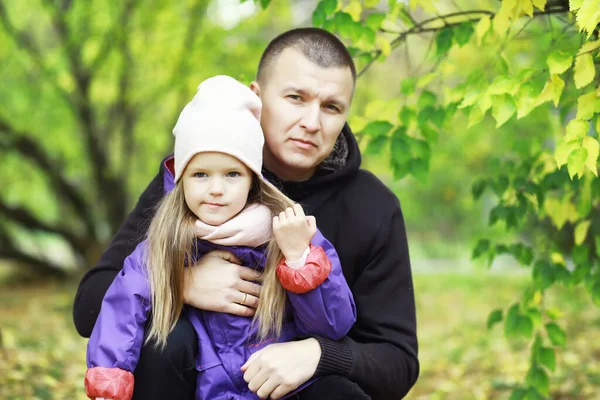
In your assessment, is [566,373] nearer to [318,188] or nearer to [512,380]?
[512,380]

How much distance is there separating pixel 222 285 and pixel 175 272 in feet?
0.54

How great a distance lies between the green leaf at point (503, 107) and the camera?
226 cm

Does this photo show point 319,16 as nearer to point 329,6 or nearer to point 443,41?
point 329,6

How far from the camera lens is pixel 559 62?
86.8 inches

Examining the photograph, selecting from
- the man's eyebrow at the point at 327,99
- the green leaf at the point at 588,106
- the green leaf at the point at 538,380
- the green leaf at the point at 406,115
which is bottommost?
the green leaf at the point at 538,380

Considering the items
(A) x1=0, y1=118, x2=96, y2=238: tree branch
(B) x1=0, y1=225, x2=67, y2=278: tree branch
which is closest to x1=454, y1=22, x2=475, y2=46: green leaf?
(A) x1=0, y1=118, x2=96, y2=238: tree branch

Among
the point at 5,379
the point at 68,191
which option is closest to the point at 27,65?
the point at 68,191

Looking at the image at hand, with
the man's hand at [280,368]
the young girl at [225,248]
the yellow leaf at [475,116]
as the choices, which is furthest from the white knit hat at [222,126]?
the yellow leaf at [475,116]

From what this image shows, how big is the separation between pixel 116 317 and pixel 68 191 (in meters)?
7.28

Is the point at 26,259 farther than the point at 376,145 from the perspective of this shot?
Yes

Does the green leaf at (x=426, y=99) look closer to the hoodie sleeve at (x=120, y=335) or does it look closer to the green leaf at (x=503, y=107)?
the green leaf at (x=503, y=107)

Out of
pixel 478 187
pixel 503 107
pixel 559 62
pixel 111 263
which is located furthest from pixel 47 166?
pixel 559 62

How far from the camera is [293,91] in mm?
→ 2588

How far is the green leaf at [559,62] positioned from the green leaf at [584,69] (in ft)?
0.18
